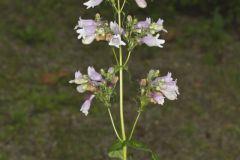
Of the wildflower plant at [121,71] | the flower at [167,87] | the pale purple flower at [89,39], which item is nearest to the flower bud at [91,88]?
the wildflower plant at [121,71]

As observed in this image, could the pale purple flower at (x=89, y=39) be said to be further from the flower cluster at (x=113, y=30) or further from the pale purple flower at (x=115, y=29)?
the pale purple flower at (x=115, y=29)

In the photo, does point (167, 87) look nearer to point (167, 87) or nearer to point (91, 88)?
point (167, 87)

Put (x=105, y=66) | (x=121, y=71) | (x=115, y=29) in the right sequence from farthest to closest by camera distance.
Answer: (x=105, y=66) < (x=121, y=71) < (x=115, y=29)

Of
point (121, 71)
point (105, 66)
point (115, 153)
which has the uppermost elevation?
point (105, 66)

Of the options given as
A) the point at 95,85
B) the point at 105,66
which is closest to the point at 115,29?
the point at 95,85

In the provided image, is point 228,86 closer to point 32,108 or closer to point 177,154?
point 177,154

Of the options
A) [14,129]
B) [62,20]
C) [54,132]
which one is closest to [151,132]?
[54,132]

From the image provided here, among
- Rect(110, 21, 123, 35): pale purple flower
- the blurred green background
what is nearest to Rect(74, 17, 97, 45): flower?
A: Rect(110, 21, 123, 35): pale purple flower
